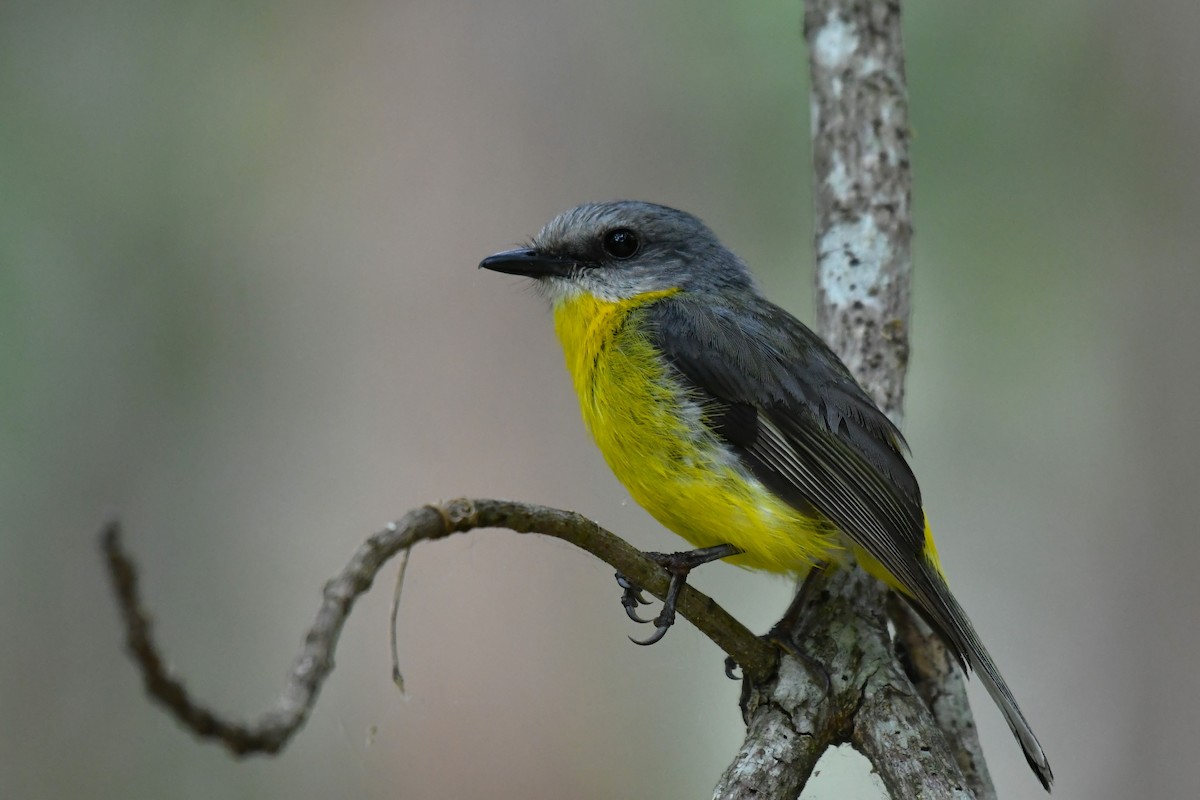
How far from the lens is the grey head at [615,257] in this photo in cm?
408

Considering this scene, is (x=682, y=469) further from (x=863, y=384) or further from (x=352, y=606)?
(x=352, y=606)

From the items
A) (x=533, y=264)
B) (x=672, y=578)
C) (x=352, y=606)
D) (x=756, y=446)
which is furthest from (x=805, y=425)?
(x=352, y=606)

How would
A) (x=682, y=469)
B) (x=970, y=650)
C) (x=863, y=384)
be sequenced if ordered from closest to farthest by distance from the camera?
(x=970, y=650) < (x=682, y=469) < (x=863, y=384)

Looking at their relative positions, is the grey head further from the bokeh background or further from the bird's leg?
the bokeh background

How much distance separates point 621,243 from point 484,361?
2150 millimetres

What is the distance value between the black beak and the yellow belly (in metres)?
0.47

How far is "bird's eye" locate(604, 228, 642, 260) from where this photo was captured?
414 centimetres

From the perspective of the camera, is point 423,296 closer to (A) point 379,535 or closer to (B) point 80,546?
(B) point 80,546

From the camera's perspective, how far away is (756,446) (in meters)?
3.48

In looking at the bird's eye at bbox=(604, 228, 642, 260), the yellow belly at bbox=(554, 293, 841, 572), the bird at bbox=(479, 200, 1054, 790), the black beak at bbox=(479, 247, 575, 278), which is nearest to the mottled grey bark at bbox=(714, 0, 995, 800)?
the bird at bbox=(479, 200, 1054, 790)

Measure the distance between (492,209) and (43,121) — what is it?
9.49 ft

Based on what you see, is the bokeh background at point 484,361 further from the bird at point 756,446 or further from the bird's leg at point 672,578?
the bird's leg at point 672,578

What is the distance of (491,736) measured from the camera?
5.64m

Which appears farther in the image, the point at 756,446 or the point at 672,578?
the point at 756,446
